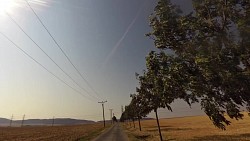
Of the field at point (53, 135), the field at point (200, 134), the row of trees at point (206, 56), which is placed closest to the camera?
the row of trees at point (206, 56)

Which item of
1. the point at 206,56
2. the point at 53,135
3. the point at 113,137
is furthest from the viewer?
the point at 53,135

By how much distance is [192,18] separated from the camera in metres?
15.4

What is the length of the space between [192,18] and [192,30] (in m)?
0.75

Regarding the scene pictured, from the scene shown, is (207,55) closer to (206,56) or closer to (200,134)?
(206,56)

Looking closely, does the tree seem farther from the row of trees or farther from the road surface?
the road surface

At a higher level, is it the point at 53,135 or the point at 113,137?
the point at 53,135

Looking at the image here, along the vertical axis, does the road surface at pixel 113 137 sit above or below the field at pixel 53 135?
below

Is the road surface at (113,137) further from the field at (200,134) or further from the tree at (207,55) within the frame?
the tree at (207,55)

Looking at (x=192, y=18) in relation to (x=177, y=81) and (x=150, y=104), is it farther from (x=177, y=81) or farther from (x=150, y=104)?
(x=150, y=104)

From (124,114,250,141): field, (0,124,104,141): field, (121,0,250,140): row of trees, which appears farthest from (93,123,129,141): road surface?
(121,0,250,140): row of trees

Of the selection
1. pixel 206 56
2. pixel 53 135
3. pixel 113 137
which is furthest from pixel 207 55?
pixel 53 135

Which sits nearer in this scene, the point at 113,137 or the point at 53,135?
the point at 113,137

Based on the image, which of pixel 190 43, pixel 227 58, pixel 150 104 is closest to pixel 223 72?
pixel 227 58

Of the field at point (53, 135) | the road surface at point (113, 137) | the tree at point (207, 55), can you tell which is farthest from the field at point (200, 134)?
the tree at point (207, 55)
